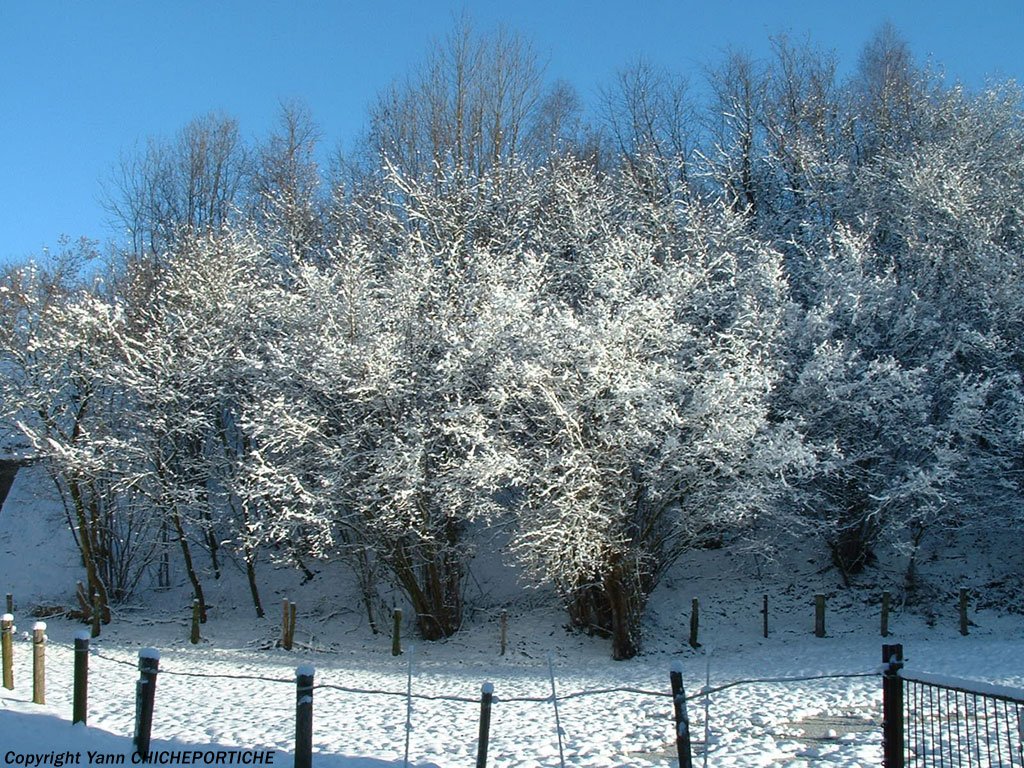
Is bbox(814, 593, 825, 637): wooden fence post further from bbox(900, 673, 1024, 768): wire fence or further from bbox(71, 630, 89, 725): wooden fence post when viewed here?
bbox(71, 630, 89, 725): wooden fence post

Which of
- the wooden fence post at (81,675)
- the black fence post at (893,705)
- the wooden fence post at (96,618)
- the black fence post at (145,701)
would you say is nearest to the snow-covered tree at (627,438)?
the wooden fence post at (81,675)

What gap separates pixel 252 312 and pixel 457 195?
608 cm

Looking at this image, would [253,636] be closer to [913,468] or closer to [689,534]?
[689,534]

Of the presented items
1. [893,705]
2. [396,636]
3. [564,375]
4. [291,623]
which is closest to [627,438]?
[564,375]

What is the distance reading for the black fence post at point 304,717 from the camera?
6.17m

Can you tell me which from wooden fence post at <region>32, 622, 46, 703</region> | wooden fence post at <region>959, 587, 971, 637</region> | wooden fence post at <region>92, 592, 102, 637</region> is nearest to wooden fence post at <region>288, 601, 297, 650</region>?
wooden fence post at <region>92, 592, 102, 637</region>

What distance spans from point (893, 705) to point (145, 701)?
551cm

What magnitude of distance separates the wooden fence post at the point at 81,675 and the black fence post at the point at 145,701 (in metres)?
0.84

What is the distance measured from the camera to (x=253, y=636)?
1866cm

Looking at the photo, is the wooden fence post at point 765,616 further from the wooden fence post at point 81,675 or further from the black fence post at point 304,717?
the wooden fence post at point 81,675

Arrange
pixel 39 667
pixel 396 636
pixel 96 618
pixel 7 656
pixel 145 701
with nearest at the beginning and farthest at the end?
pixel 145 701 → pixel 39 667 → pixel 7 656 → pixel 396 636 → pixel 96 618


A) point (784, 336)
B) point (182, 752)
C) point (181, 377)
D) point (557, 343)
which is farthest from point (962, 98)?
point (182, 752)

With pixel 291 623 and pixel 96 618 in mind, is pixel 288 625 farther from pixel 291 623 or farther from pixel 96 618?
pixel 96 618

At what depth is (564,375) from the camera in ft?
50.9
